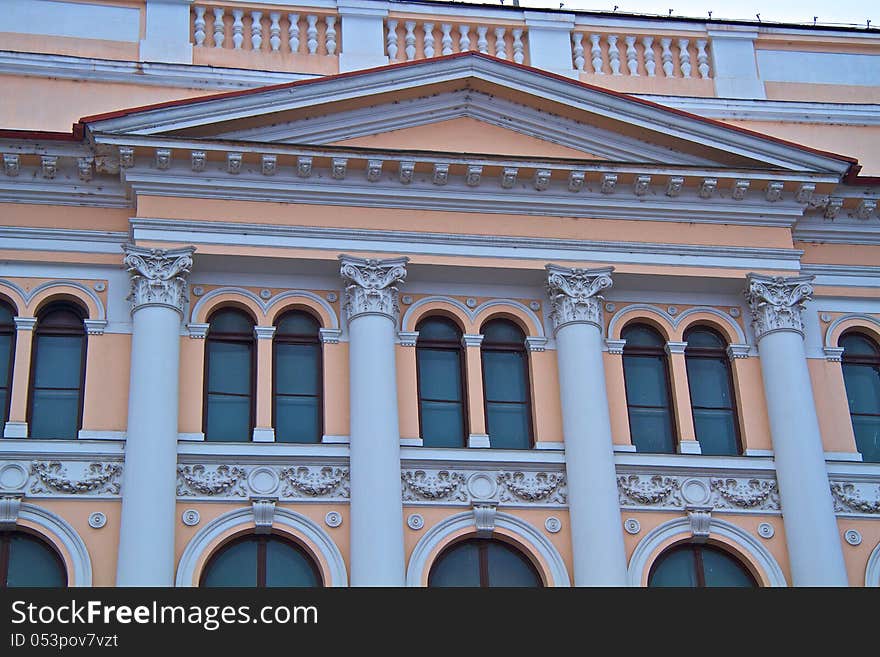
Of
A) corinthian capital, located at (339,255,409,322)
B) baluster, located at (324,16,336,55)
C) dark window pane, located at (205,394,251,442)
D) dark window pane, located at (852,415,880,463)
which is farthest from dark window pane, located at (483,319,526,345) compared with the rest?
baluster, located at (324,16,336,55)

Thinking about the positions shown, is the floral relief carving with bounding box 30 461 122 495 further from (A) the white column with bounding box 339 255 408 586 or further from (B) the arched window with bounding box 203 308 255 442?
(A) the white column with bounding box 339 255 408 586

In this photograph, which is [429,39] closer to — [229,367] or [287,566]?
[229,367]

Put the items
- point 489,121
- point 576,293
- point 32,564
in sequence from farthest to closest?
point 489,121, point 576,293, point 32,564

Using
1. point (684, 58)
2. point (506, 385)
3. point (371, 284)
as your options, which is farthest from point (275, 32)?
point (506, 385)

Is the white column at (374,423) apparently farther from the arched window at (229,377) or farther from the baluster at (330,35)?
the baluster at (330,35)

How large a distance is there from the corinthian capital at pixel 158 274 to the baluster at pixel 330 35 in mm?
4759

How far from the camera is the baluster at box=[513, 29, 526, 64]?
26.4 meters

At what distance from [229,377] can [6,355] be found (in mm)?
2965

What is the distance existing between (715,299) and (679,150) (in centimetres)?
221

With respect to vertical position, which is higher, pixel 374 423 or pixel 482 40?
pixel 482 40

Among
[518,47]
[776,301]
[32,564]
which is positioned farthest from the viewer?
[518,47]

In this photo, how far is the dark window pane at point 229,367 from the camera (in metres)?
22.9

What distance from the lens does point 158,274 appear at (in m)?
22.8

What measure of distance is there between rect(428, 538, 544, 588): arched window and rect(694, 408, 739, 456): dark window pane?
3089 millimetres
